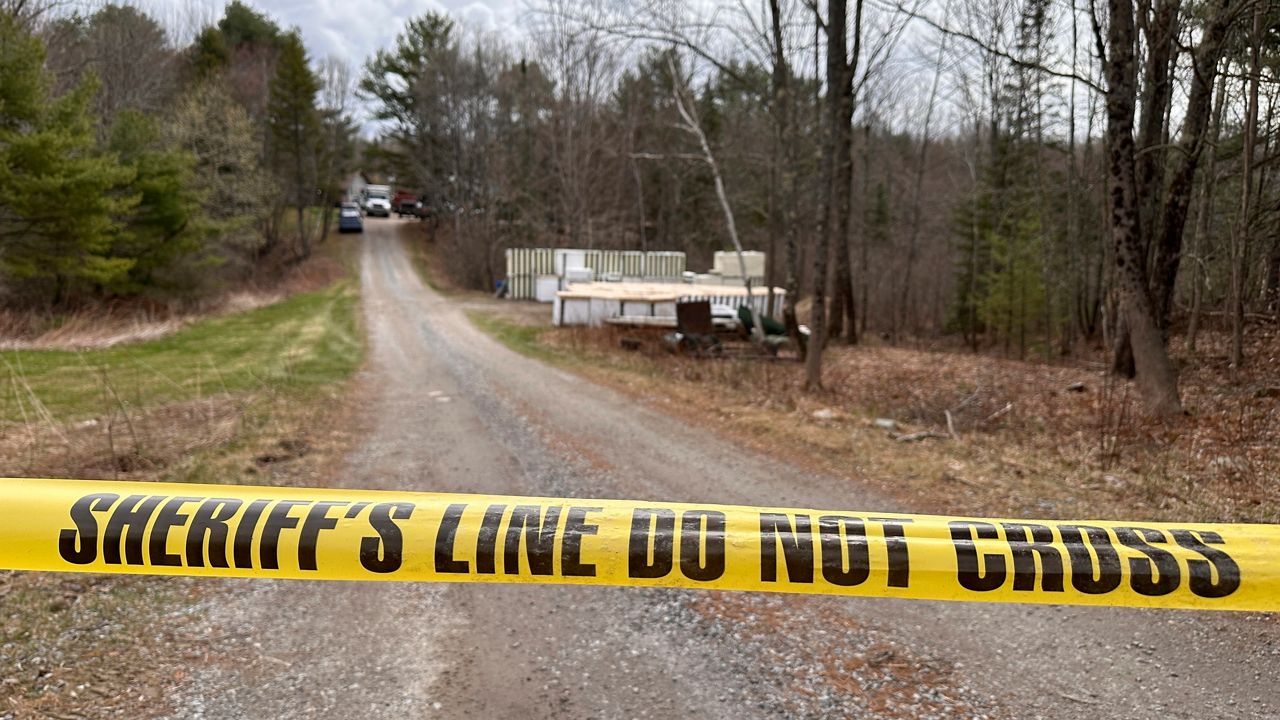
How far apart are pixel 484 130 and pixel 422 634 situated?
43.2m

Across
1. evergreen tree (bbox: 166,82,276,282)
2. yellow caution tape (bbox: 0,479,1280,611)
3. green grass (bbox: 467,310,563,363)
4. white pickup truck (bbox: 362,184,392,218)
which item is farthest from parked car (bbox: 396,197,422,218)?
yellow caution tape (bbox: 0,479,1280,611)

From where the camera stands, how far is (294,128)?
4500 cm

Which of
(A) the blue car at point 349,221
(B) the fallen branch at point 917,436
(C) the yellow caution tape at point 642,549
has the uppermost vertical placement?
(A) the blue car at point 349,221

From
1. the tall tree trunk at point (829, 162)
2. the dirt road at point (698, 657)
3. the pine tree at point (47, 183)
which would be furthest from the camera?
the pine tree at point (47, 183)

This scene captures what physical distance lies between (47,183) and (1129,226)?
22.5 metres

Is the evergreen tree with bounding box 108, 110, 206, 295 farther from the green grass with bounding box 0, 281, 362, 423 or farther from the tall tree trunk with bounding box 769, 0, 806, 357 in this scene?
the tall tree trunk with bounding box 769, 0, 806, 357

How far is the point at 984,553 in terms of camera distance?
2.37 meters

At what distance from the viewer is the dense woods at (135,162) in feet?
61.4

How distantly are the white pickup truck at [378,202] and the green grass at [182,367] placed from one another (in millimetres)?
42487

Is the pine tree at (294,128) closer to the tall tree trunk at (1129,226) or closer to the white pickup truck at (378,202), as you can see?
the white pickup truck at (378,202)

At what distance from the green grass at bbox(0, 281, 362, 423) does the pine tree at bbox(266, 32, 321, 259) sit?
24914 millimetres

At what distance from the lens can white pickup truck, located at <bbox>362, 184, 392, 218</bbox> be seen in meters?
63.0

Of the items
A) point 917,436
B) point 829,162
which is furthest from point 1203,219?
point 917,436

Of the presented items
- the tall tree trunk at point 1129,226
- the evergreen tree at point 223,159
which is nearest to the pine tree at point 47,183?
the evergreen tree at point 223,159
